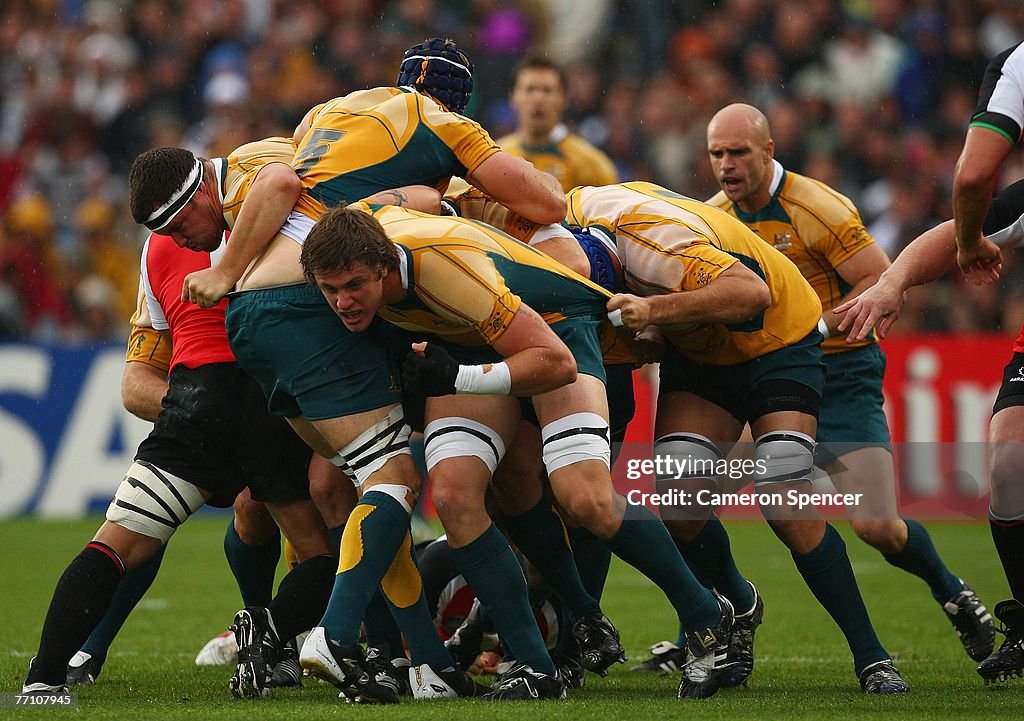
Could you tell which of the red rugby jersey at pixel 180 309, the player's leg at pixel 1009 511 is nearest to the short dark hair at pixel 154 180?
the red rugby jersey at pixel 180 309

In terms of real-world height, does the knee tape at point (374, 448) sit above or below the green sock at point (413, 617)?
above

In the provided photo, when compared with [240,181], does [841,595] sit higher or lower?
Result: lower

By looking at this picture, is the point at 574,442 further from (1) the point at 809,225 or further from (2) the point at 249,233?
(1) the point at 809,225

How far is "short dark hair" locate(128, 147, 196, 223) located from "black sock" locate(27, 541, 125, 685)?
3.92 ft

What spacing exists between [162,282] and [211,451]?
770 millimetres

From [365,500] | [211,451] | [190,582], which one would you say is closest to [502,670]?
[365,500]

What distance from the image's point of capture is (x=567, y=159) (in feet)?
30.9

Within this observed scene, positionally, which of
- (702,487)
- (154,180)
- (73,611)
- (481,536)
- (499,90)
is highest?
(499,90)

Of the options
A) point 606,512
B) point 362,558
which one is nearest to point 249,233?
point 362,558

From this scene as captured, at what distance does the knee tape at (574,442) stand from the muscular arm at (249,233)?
3.89 feet

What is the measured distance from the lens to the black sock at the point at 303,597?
5.25 meters

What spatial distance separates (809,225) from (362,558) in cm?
273

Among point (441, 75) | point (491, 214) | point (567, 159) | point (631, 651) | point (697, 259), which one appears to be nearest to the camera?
point (697, 259)

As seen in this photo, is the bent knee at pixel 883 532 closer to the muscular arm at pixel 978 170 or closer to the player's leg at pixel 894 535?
the player's leg at pixel 894 535
